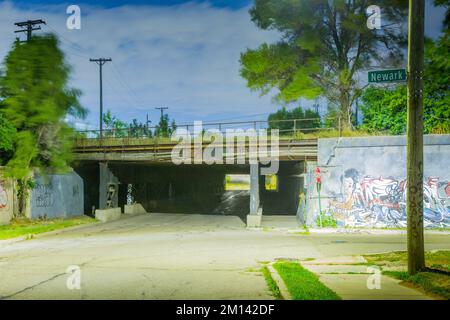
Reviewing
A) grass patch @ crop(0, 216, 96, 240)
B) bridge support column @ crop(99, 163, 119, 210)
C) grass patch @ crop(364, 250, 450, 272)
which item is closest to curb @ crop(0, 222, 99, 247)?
grass patch @ crop(0, 216, 96, 240)

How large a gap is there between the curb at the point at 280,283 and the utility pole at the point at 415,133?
280cm

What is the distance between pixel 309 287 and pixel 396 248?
706 centimetres

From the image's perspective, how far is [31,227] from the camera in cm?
2236

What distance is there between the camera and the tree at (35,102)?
80.4 feet

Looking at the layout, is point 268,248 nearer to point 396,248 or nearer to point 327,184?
point 396,248

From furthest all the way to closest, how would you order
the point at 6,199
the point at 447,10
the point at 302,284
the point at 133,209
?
the point at 133,209 → the point at 6,199 → the point at 447,10 → the point at 302,284

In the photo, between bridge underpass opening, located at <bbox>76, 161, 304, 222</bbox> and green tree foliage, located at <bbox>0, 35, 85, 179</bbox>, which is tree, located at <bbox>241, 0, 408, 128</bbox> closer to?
bridge underpass opening, located at <bbox>76, 161, 304, 222</bbox>

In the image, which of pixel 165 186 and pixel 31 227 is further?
pixel 165 186

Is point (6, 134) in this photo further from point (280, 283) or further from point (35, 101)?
point (280, 283)

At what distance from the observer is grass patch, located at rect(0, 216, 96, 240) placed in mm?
19631

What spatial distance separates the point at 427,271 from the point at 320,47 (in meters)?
26.9

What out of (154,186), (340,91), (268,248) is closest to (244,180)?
(154,186)

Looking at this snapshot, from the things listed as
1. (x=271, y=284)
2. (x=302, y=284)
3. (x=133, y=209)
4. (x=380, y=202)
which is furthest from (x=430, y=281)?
(x=133, y=209)

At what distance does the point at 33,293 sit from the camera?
852 centimetres
